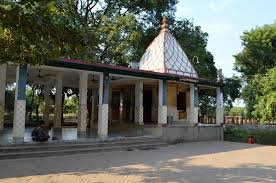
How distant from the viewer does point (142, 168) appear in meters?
10.9

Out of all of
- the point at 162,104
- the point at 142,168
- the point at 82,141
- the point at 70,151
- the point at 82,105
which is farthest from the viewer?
the point at 162,104

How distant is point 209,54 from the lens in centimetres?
3153

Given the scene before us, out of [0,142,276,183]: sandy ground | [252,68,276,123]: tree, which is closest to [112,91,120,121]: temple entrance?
[252,68,276,123]: tree

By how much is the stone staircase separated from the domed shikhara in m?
5.21

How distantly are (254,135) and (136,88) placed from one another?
11.8m

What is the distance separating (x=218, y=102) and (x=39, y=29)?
1838cm

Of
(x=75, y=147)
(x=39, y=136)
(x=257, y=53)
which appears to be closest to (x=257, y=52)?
(x=257, y=53)

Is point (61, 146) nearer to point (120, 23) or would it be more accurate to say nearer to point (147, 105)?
point (147, 105)

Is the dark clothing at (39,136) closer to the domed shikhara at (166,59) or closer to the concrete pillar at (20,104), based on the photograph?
the concrete pillar at (20,104)

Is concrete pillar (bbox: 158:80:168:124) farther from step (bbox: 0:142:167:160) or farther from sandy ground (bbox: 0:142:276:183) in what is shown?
sandy ground (bbox: 0:142:276:183)

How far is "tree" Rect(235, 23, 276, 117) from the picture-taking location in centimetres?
3656

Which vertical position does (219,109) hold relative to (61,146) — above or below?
above

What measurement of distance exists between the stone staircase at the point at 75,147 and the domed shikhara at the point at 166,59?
17.1ft

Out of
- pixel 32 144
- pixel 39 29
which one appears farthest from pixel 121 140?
pixel 39 29
